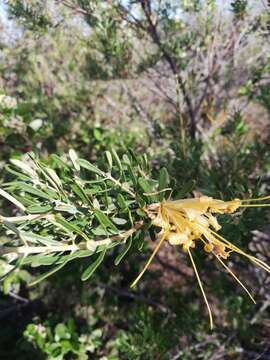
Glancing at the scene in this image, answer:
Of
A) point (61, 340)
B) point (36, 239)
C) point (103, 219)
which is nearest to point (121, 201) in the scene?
point (103, 219)

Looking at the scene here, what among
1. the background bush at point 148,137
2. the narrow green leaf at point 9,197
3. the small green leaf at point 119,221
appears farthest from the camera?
the background bush at point 148,137

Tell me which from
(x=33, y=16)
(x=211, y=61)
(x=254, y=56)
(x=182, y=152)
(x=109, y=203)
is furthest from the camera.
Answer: (x=254, y=56)

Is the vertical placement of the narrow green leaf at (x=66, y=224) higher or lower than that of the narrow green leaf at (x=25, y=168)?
lower

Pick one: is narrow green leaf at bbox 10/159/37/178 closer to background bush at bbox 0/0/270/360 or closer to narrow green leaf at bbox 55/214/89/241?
narrow green leaf at bbox 55/214/89/241

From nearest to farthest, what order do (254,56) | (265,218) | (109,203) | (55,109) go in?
1. (109,203)
2. (265,218)
3. (254,56)
4. (55,109)

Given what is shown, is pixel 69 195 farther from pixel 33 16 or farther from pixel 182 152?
pixel 33 16

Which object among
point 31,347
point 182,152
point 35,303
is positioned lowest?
point 35,303

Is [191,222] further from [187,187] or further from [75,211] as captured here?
[75,211]

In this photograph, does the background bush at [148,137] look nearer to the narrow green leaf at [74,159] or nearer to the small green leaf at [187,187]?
the small green leaf at [187,187]

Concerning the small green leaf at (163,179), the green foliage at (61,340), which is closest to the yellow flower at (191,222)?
the small green leaf at (163,179)

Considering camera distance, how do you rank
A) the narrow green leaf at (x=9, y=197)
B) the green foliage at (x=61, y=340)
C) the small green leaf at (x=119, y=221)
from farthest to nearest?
the green foliage at (x=61, y=340)
the small green leaf at (x=119, y=221)
the narrow green leaf at (x=9, y=197)

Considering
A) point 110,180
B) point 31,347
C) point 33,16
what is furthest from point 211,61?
point 31,347
